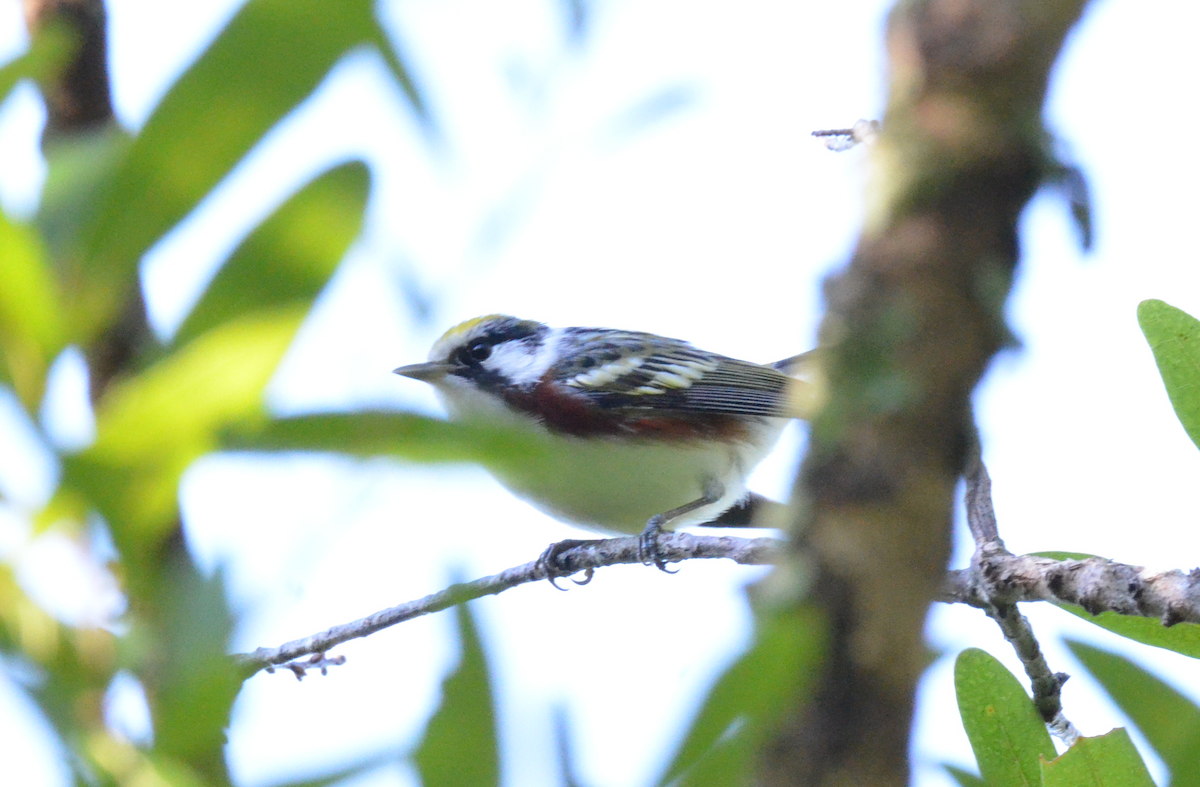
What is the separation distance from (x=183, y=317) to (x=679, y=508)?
13.7ft

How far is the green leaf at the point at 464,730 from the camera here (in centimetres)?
56

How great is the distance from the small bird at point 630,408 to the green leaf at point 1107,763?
2742 millimetres

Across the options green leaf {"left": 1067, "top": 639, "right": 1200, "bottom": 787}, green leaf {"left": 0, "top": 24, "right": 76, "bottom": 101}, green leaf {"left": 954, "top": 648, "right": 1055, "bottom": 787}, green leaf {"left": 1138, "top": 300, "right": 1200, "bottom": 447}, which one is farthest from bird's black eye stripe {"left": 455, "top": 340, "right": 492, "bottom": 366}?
green leaf {"left": 0, "top": 24, "right": 76, "bottom": 101}

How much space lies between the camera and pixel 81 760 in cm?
57

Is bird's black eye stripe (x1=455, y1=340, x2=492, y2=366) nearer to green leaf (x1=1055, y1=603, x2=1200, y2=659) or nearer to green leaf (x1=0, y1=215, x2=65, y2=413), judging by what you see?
green leaf (x1=1055, y1=603, x2=1200, y2=659)

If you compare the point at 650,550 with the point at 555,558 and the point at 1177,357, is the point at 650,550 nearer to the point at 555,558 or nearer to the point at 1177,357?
the point at 555,558

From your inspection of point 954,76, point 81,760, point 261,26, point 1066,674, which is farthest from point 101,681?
point 1066,674

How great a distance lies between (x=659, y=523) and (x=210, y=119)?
3.90 metres

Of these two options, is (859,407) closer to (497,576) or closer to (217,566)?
(217,566)

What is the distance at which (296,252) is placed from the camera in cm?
64

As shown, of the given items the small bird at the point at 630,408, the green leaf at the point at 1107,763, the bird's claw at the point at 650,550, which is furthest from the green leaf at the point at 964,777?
the small bird at the point at 630,408

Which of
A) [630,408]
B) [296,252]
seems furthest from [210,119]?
[630,408]

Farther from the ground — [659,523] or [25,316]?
[659,523]

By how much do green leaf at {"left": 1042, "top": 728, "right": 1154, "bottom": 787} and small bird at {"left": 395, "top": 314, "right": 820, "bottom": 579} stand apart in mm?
2742
